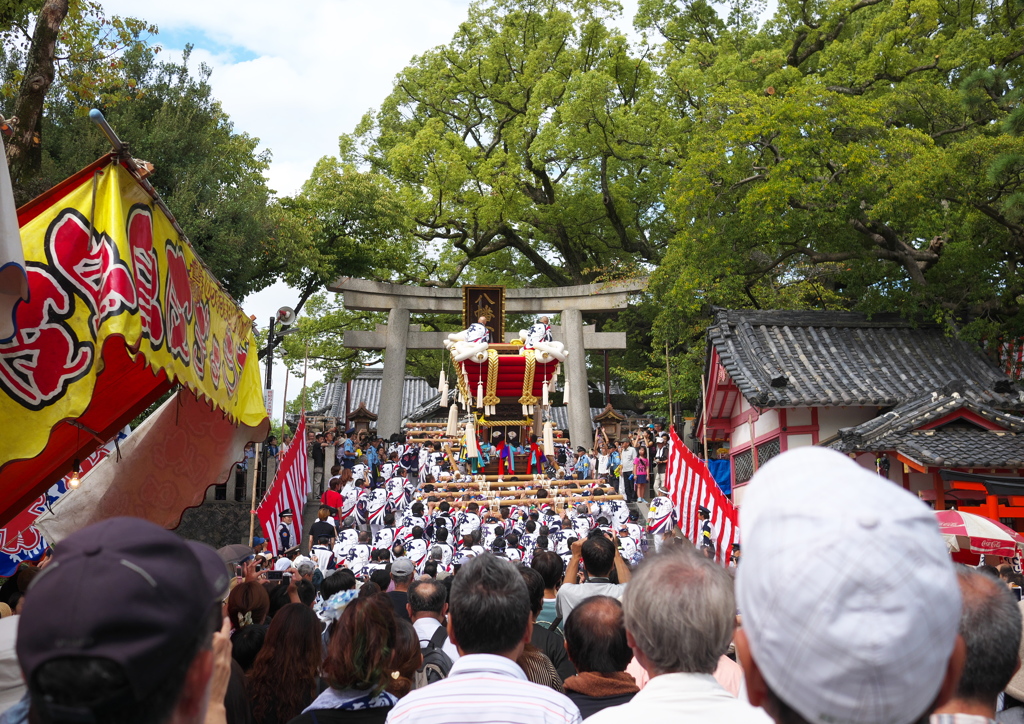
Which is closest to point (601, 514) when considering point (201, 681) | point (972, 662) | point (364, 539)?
point (364, 539)

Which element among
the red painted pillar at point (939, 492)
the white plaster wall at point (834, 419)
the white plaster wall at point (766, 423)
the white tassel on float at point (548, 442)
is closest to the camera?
the red painted pillar at point (939, 492)

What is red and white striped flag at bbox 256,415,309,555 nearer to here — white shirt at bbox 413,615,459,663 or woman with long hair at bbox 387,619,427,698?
white shirt at bbox 413,615,459,663

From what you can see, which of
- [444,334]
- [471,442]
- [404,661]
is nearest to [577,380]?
[444,334]

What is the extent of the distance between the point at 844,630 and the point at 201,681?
105 centimetres

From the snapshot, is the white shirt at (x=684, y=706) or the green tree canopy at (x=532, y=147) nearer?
the white shirt at (x=684, y=706)

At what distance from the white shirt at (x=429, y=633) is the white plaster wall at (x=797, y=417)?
28.1 feet

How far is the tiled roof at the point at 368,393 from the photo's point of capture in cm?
3206

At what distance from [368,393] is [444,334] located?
10.6 m

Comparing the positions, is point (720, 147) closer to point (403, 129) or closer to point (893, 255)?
point (893, 255)

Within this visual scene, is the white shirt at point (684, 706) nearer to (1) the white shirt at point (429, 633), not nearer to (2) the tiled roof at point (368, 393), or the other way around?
(1) the white shirt at point (429, 633)

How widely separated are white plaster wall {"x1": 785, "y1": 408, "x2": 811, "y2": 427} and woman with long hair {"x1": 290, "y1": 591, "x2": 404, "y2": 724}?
375 inches

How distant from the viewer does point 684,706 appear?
1.84 meters

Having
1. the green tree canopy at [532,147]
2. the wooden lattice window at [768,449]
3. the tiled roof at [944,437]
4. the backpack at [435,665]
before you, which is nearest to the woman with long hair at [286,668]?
the backpack at [435,665]

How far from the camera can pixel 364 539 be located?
10016mm
